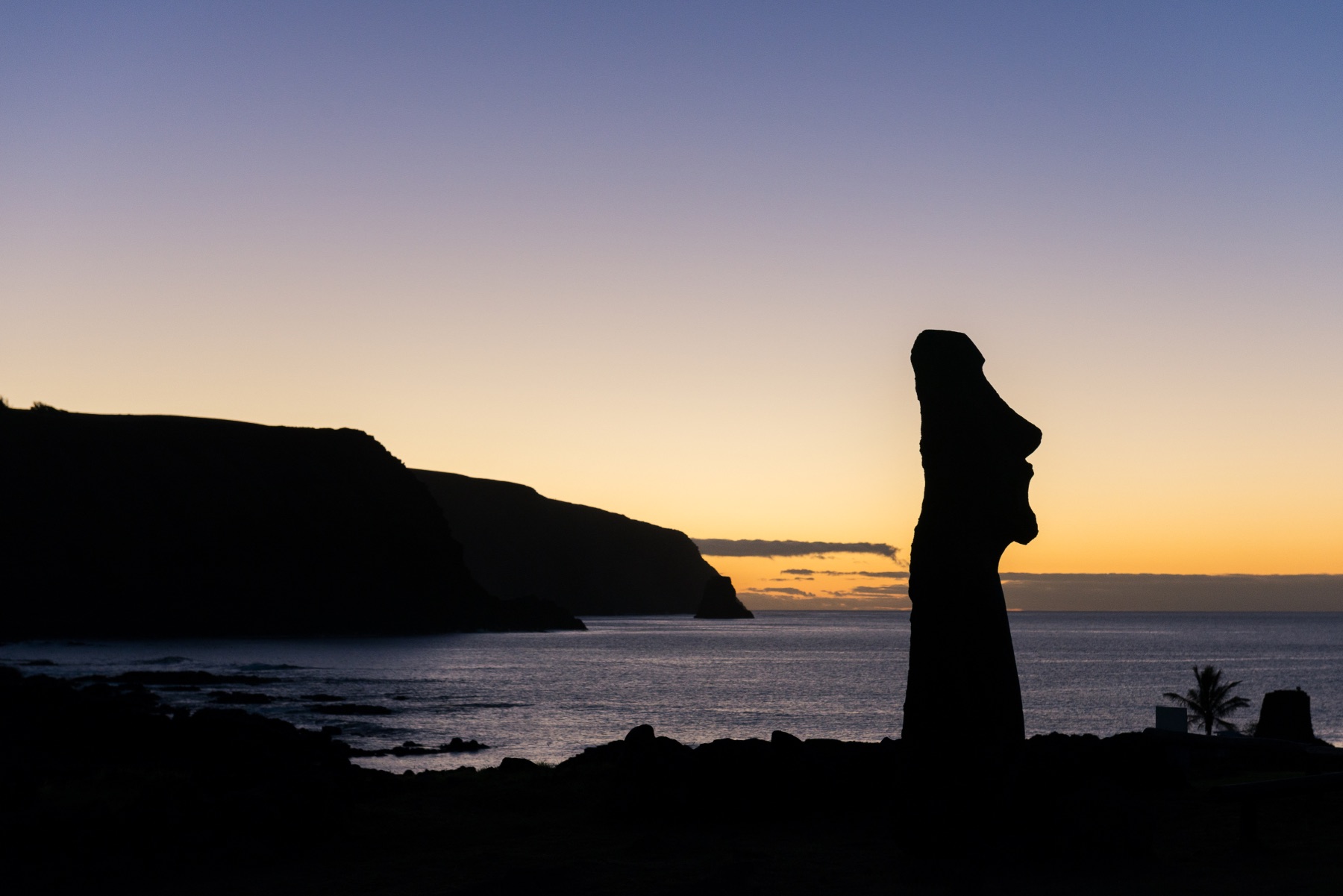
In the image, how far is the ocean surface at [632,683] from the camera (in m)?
50.5

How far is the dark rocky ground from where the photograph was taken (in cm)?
1078

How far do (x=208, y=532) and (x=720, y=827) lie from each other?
138 meters

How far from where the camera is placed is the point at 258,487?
475ft

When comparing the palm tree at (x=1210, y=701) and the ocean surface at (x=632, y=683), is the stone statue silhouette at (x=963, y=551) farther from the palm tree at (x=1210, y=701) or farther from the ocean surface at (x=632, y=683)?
the palm tree at (x=1210, y=701)

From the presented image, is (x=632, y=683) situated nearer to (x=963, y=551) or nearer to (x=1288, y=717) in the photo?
(x=1288, y=717)

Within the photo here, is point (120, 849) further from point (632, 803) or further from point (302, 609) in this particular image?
point (302, 609)

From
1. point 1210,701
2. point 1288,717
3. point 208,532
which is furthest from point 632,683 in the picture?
point 208,532

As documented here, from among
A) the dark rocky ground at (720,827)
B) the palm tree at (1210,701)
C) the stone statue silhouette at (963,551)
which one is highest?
the stone statue silhouette at (963,551)

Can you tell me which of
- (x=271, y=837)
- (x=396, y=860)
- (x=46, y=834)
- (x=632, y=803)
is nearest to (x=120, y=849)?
(x=46, y=834)

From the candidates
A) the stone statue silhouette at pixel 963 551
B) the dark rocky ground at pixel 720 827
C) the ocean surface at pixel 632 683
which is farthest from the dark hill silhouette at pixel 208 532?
the stone statue silhouette at pixel 963 551

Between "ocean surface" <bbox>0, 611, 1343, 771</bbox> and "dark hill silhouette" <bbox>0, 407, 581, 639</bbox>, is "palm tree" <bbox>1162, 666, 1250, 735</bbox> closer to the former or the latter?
"ocean surface" <bbox>0, 611, 1343, 771</bbox>

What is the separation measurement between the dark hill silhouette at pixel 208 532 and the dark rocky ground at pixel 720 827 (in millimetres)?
129445

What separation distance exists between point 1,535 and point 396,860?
451ft

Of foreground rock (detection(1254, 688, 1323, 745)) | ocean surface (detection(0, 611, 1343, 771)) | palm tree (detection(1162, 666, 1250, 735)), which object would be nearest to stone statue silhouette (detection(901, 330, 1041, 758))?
ocean surface (detection(0, 611, 1343, 771))
